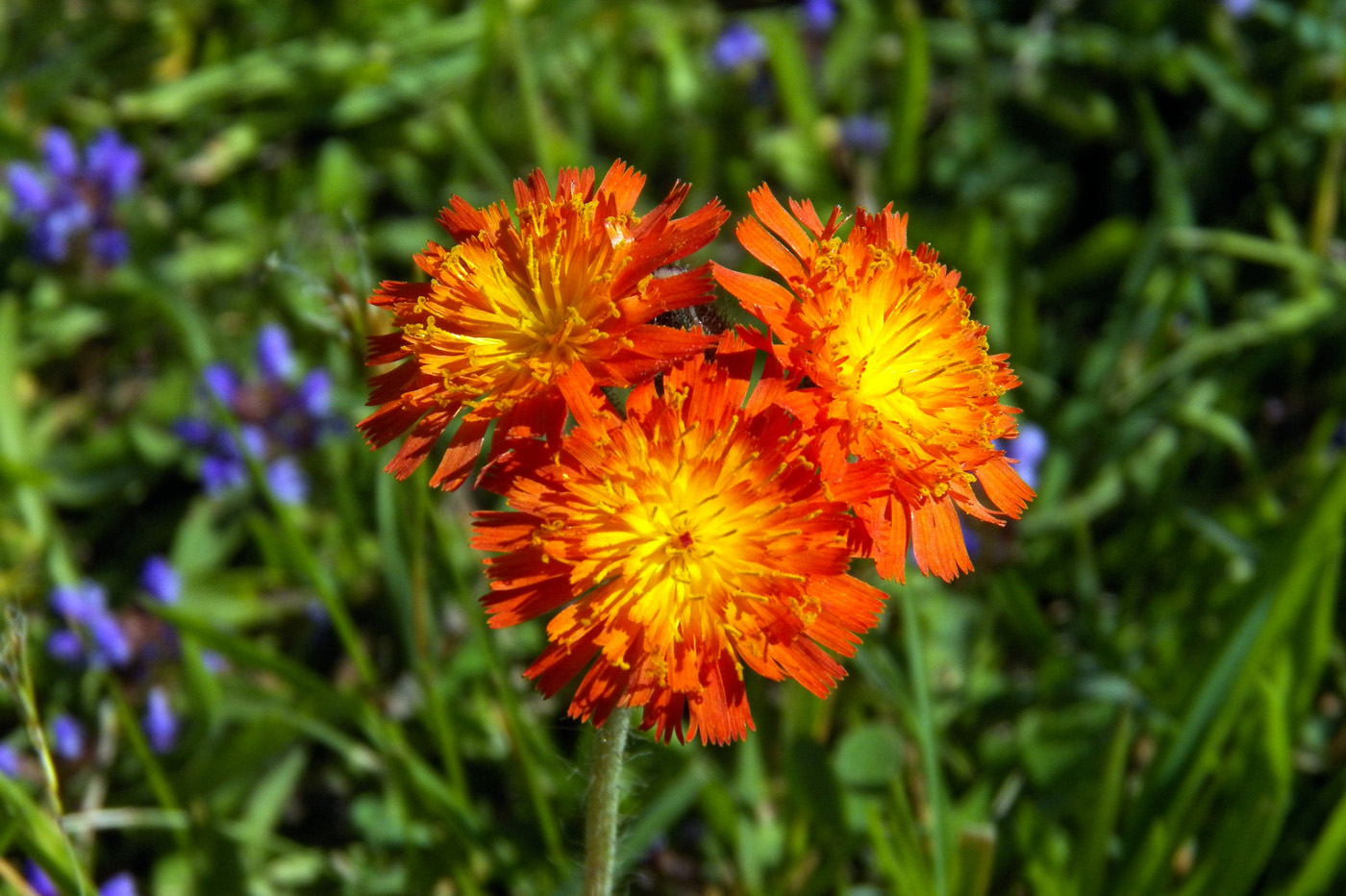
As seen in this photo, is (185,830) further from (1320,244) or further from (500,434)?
(1320,244)

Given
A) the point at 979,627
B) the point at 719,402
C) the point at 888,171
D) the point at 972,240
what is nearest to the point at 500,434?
the point at 719,402

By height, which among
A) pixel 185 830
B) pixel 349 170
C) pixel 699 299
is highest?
pixel 349 170

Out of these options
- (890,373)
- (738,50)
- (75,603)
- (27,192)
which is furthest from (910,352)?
(27,192)

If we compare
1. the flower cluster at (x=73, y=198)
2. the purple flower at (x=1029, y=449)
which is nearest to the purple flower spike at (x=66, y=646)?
the flower cluster at (x=73, y=198)

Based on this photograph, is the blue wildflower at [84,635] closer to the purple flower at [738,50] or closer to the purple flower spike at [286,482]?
the purple flower spike at [286,482]

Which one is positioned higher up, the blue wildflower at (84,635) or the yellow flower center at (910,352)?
the yellow flower center at (910,352)

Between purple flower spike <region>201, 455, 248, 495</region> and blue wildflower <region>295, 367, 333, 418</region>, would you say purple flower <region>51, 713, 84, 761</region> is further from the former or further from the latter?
blue wildflower <region>295, 367, 333, 418</region>

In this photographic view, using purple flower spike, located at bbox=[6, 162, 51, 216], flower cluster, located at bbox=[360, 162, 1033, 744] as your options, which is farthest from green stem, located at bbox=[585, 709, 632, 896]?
purple flower spike, located at bbox=[6, 162, 51, 216]
